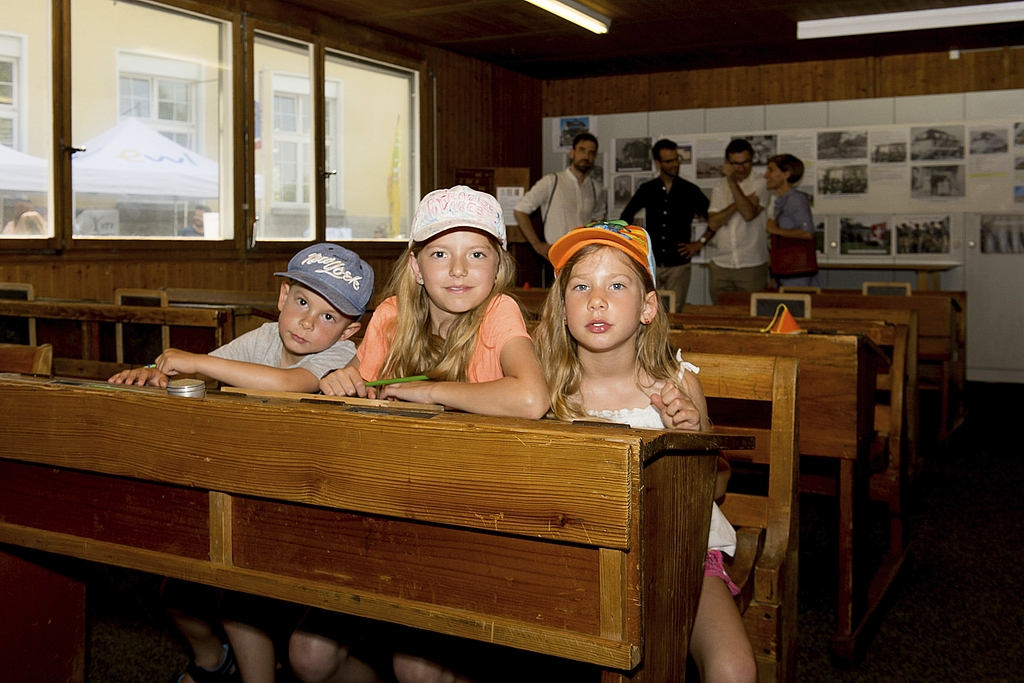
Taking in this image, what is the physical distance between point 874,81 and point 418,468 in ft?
32.5

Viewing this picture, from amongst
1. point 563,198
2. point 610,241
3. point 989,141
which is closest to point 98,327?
point 610,241

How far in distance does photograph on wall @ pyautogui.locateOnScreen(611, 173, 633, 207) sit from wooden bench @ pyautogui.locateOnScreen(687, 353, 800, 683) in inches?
342

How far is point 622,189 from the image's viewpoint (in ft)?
35.2

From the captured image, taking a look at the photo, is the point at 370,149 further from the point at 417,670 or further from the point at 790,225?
the point at 417,670

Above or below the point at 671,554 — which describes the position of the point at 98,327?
above

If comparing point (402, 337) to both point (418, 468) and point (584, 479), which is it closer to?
point (418, 468)

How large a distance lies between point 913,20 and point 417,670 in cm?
792

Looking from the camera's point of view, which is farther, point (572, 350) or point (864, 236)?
point (864, 236)

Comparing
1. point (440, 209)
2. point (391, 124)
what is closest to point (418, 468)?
point (440, 209)

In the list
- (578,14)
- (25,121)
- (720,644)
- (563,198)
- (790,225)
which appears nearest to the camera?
(720,644)

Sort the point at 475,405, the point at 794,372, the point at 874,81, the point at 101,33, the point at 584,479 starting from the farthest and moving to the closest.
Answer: the point at 874,81 → the point at 101,33 → the point at 794,372 → the point at 475,405 → the point at 584,479

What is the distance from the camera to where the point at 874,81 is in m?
9.90

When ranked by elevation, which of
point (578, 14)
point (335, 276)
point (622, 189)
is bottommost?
point (335, 276)

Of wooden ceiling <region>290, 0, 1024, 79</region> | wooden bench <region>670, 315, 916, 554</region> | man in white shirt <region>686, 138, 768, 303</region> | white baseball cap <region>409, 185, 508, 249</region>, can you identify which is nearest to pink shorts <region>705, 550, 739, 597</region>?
white baseball cap <region>409, 185, 508, 249</region>
